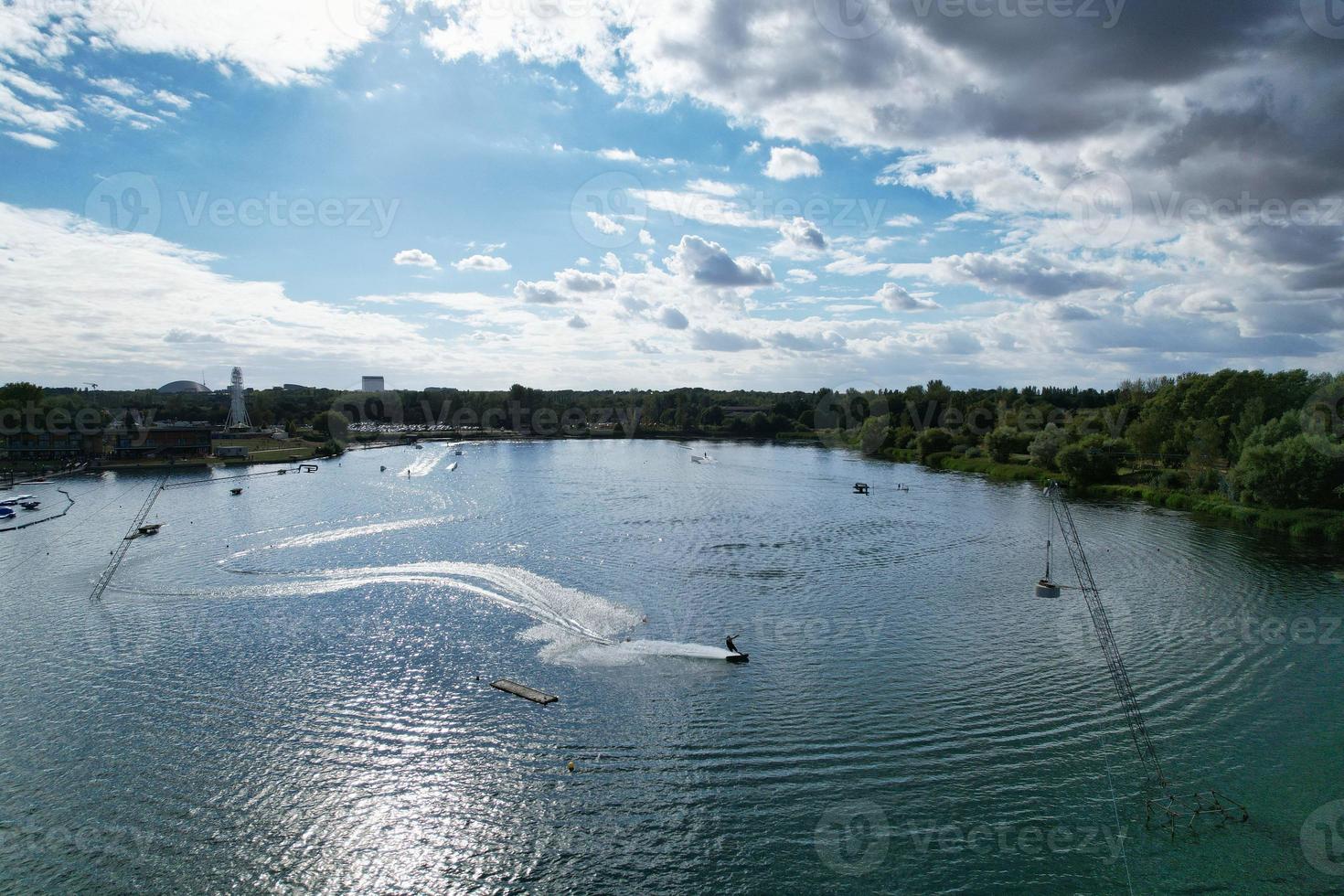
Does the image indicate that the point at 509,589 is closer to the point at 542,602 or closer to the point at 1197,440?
the point at 542,602

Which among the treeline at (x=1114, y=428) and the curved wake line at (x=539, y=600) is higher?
the treeline at (x=1114, y=428)

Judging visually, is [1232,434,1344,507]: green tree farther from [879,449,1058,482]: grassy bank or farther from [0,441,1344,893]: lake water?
[879,449,1058,482]: grassy bank

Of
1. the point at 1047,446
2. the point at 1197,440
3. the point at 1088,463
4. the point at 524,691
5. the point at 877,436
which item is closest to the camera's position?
the point at 524,691

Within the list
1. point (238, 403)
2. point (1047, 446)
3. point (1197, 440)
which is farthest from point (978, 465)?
point (238, 403)

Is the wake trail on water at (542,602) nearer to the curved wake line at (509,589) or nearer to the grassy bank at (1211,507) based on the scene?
the curved wake line at (509,589)

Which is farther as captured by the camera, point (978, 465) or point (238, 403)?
point (238, 403)

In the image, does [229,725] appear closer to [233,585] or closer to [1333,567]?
[233,585]

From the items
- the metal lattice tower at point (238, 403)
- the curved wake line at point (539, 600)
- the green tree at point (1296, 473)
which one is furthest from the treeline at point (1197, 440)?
the metal lattice tower at point (238, 403)
